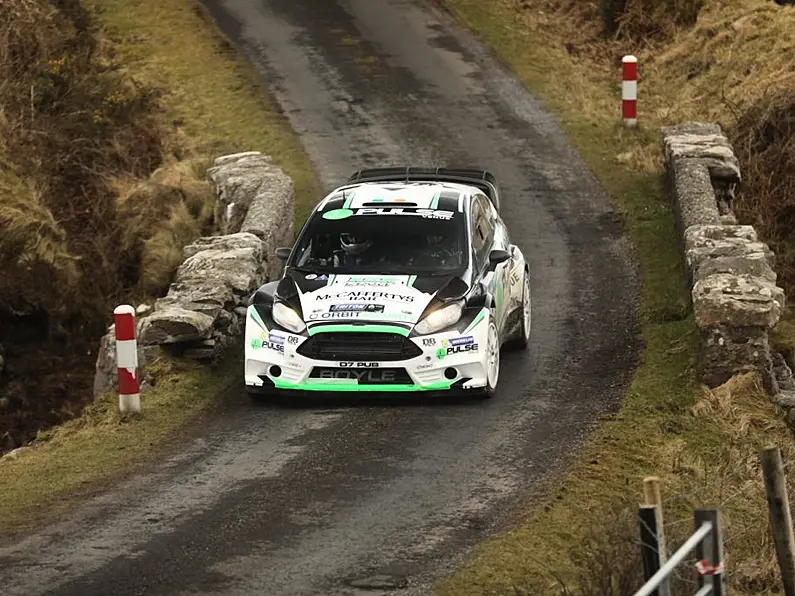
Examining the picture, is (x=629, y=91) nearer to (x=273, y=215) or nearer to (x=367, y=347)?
(x=273, y=215)

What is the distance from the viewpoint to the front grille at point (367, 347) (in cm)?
1374

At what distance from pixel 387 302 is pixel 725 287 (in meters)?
3.09

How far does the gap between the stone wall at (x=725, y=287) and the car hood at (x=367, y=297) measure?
2389 mm

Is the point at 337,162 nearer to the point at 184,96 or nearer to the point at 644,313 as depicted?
the point at 184,96

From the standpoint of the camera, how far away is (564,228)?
21.0 metres

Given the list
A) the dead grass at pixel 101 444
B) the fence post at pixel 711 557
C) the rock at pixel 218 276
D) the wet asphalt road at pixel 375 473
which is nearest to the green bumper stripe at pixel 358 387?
the wet asphalt road at pixel 375 473

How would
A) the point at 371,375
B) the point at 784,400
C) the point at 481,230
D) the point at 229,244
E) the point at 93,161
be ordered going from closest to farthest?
the point at 371,375 → the point at 784,400 → the point at 481,230 → the point at 229,244 → the point at 93,161

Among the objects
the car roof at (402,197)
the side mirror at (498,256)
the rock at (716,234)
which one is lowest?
the side mirror at (498,256)

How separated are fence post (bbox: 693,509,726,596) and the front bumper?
6244mm

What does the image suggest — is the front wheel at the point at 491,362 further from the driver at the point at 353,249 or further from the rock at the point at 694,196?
the rock at the point at 694,196

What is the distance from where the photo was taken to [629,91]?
2438 cm

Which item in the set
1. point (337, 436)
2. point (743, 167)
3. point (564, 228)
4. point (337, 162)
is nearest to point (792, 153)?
point (743, 167)

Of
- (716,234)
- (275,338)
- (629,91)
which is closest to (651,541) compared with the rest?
(275,338)

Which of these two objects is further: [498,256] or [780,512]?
[498,256]
